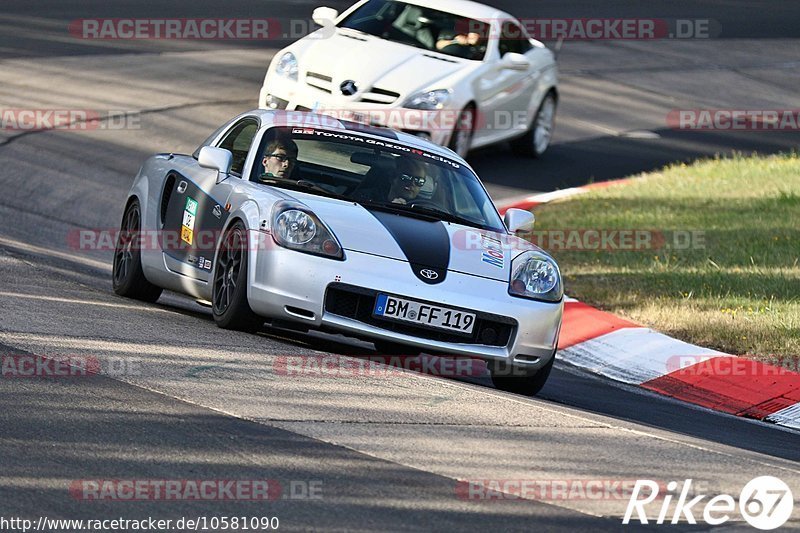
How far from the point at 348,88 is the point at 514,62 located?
255cm

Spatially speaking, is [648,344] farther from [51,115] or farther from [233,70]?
[233,70]

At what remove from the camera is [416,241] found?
27.7ft

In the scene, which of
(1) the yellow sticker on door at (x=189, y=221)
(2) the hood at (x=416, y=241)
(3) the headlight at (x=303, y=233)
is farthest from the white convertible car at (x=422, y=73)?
(3) the headlight at (x=303, y=233)

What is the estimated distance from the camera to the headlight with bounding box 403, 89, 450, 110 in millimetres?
14906

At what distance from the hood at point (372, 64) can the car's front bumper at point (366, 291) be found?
6670 mm

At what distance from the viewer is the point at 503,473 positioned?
624 centimetres

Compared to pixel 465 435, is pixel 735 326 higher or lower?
lower

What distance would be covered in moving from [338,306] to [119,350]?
1.21 metres

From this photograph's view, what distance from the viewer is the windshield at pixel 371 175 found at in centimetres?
907

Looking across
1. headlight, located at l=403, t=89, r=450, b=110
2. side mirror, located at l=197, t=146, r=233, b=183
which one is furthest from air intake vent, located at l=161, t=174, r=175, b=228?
headlight, located at l=403, t=89, r=450, b=110

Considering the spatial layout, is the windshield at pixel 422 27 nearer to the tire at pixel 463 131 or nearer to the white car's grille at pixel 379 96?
the tire at pixel 463 131

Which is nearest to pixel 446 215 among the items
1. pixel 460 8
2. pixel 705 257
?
pixel 705 257

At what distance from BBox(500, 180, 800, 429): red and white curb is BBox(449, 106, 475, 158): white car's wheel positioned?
439 cm

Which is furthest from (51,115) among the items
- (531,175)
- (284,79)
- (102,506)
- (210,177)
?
(102,506)
